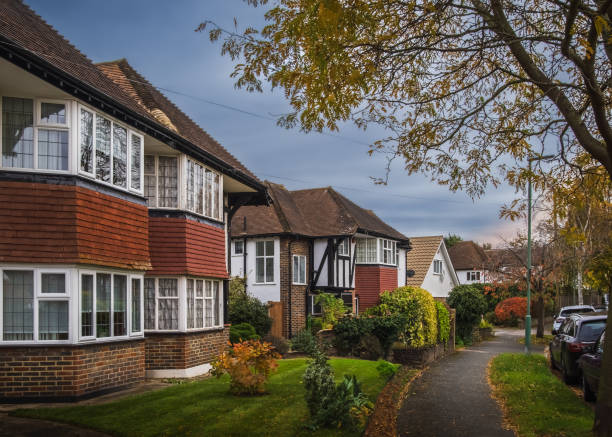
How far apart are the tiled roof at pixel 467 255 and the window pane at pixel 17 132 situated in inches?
2365

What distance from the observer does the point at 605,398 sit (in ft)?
31.3

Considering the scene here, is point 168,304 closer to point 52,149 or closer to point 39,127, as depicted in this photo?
point 52,149

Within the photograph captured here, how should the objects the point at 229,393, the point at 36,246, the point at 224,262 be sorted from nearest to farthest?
the point at 36,246 → the point at 229,393 → the point at 224,262

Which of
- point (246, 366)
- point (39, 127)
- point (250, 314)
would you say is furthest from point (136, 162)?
point (250, 314)

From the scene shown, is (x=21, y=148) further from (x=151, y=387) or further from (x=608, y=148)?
(x=608, y=148)

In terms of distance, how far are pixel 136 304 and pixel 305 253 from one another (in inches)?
661

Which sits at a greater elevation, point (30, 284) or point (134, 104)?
point (134, 104)

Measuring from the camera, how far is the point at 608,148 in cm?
962

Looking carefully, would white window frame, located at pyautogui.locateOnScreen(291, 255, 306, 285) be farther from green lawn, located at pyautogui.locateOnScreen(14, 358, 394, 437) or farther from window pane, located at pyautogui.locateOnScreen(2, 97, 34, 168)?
window pane, located at pyautogui.locateOnScreen(2, 97, 34, 168)

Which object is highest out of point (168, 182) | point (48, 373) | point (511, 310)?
point (168, 182)

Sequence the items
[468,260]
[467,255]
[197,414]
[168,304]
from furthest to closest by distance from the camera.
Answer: [467,255]
[468,260]
[168,304]
[197,414]

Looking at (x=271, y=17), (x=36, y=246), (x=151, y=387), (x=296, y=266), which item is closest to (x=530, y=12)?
(x=271, y=17)

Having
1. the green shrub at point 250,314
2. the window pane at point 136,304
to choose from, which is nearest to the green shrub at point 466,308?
the green shrub at point 250,314

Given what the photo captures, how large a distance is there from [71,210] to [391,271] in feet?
87.7
